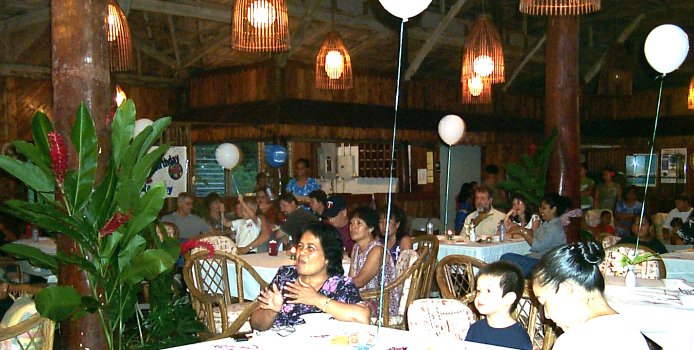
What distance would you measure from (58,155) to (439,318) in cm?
199

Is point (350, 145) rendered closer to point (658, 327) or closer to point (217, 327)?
point (217, 327)

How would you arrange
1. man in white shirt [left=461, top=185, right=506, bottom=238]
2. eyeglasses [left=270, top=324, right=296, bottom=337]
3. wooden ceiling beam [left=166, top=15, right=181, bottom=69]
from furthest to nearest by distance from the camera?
wooden ceiling beam [left=166, top=15, right=181, bottom=69]
man in white shirt [left=461, top=185, right=506, bottom=238]
eyeglasses [left=270, top=324, right=296, bottom=337]

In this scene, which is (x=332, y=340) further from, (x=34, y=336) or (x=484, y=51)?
(x=484, y=51)

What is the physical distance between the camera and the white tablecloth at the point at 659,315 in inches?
158

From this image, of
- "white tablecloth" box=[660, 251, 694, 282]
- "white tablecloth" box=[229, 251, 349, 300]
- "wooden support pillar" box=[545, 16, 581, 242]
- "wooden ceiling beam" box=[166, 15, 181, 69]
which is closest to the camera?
"white tablecloth" box=[229, 251, 349, 300]

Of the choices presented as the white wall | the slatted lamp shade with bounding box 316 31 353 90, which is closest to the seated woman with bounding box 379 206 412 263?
the slatted lamp shade with bounding box 316 31 353 90

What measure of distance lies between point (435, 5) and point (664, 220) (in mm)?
5664

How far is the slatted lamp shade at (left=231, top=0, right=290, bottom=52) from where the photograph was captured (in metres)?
6.74

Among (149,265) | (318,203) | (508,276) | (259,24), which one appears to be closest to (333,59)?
(318,203)

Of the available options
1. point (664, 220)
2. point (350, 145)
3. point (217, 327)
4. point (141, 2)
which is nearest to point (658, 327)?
point (217, 327)

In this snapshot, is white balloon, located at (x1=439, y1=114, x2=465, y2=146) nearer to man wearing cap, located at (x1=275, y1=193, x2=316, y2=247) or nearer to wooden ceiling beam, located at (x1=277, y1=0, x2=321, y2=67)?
wooden ceiling beam, located at (x1=277, y1=0, x2=321, y2=67)

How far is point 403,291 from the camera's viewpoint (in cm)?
534

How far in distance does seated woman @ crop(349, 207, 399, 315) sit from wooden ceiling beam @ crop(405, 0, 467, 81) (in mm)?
7961

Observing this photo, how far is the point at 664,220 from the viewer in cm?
1092
